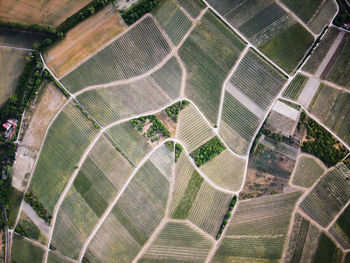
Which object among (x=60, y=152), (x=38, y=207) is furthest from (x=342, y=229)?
(x=38, y=207)

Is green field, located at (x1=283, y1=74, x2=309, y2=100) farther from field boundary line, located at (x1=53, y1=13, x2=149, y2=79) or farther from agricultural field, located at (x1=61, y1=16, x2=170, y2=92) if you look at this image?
field boundary line, located at (x1=53, y1=13, x2=149, y2=79)

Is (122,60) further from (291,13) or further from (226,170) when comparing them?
(291,13)

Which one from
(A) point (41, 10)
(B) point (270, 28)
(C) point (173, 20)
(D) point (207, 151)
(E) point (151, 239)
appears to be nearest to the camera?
(E) point (151, 239)

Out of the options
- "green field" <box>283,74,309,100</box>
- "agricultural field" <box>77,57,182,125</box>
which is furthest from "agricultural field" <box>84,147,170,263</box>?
"green field" <box>283,74,309,100</box>

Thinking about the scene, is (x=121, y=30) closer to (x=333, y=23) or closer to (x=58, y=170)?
(x=58, y=170)

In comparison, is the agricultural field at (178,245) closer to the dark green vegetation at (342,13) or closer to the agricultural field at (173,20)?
the agricultural field at (173,20)

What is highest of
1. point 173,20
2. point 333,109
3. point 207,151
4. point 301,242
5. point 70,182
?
point 173,20
